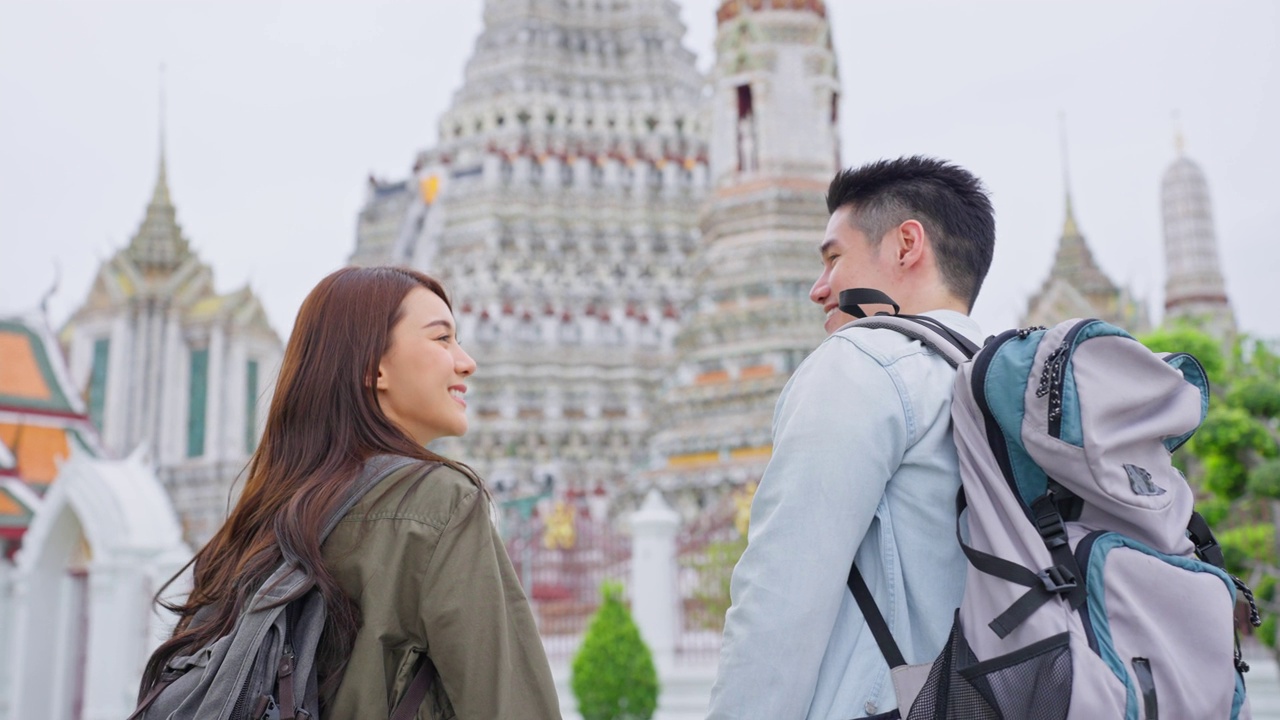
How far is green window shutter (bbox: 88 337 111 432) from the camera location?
31953 millimetres

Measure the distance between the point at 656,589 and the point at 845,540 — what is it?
370 inches

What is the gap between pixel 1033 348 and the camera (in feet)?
6.49

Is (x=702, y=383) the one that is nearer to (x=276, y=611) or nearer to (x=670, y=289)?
(x=670, y=289)

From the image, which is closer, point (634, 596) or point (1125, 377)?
point (1125, 377)

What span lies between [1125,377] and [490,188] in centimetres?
2760

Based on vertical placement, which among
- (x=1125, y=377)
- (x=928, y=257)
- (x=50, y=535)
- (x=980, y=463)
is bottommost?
(x=50, y=535)

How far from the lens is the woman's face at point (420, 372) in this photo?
2.33m

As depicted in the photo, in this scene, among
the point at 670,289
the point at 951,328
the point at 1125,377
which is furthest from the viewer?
the point at 670,289

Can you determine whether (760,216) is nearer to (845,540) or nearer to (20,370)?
(20,370)

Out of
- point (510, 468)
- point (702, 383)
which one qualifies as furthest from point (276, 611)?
point (510, 468)

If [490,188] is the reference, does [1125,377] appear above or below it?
below

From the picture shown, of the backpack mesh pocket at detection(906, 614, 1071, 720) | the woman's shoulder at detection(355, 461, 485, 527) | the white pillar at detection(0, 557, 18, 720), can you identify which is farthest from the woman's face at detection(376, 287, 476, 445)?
the white pillar at detection(0, 557, 18, 720)

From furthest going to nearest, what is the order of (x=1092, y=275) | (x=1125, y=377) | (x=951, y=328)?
(x=1092, y=275) < (x=951, y=328) < (x=1125, y=377)

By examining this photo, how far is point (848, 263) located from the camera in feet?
8.08
